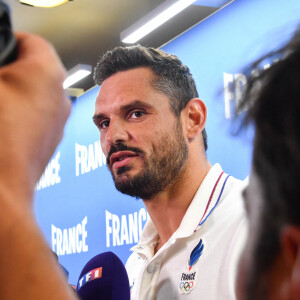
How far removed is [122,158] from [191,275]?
37 cm

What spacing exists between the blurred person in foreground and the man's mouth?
3.14ft

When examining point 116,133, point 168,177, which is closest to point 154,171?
point 168,177

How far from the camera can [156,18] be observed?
2.49 metres

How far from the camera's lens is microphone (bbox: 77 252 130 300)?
36.9 inches

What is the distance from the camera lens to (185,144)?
4.59 ft

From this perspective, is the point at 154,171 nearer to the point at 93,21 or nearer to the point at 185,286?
the point at 185,286

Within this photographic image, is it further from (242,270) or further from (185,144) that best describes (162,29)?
→ (242,270)

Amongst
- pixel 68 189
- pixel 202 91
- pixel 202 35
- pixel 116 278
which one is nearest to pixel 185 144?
pixel 116 278

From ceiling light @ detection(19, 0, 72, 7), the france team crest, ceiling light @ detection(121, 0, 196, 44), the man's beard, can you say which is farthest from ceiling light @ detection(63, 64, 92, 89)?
the france team crest

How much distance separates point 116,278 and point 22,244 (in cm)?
67

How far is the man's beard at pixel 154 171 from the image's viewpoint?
131 cm

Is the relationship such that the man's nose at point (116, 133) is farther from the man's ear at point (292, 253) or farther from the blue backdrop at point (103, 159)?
the man's ear at point (292, 253)

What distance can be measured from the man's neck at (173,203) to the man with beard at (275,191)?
0.94 m

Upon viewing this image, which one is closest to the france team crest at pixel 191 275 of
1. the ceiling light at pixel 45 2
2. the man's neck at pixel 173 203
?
the man's neck at pixel 173 203
